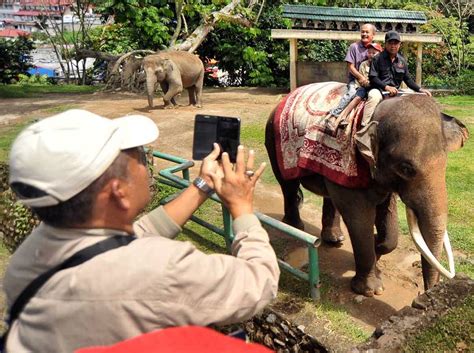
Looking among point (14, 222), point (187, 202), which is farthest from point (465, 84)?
point (187, 202)

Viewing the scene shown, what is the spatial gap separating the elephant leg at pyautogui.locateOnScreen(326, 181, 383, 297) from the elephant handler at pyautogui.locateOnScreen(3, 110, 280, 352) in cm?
303

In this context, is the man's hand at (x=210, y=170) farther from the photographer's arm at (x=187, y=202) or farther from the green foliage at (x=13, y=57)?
the green foliage at (x=13, y=57)

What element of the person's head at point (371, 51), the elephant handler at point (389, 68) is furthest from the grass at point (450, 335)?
the person's head at point (371, 51)

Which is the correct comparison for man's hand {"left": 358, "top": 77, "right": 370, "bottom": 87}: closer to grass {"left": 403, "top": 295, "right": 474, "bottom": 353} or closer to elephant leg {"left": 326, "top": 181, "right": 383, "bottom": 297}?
elephant leg {"left": 326, "top": 181, "right": 383, "bottom": 297}

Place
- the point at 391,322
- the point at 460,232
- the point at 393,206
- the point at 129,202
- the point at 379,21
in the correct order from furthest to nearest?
the point at 379,21 < the point at 460,232 < the point at 393,206 < the point at 391,322 < the point at 129,202

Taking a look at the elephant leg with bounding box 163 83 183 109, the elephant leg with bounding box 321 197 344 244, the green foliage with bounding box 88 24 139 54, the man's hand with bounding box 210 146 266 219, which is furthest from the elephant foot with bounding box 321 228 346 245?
the green foliage with bounding box 88 24 139 54

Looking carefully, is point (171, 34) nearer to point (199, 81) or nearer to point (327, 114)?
point (199, 81)

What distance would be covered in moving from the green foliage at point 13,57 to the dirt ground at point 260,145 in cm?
583

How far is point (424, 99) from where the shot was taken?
4.09 metres

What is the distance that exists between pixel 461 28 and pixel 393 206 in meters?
14.8

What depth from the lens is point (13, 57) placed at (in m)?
20.3

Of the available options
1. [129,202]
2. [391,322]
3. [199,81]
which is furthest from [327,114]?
[199,81]

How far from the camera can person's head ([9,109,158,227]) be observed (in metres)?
1.36

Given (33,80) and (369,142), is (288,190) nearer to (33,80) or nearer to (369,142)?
(369,142)
